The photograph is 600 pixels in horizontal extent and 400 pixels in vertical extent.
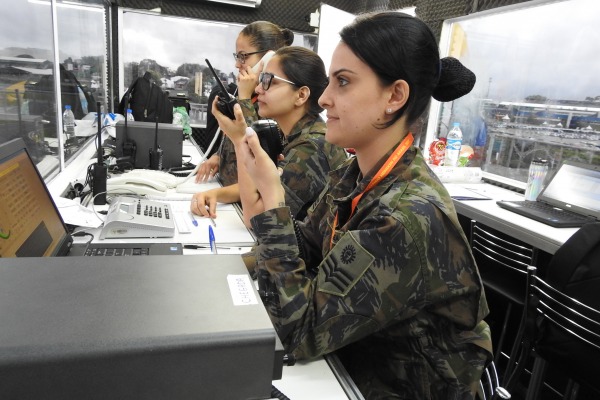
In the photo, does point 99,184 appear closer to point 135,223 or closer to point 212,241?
point 135,223

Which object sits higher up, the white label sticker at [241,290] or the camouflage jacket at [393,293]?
the white label sticker at [241,290]

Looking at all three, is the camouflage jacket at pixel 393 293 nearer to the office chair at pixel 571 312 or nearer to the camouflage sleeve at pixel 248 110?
the office chair at pixel 571 312

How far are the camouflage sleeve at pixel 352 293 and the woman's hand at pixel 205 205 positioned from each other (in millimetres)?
903

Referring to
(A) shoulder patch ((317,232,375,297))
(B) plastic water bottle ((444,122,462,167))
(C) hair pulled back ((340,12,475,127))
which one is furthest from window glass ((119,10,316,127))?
(A) shoulder patch ((317,232,375,297))

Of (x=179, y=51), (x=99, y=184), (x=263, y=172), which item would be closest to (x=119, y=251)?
(x=263, y=172)

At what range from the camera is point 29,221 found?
965 mm

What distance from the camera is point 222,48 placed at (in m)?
4.92

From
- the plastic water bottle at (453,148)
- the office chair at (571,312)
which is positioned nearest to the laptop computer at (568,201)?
the office chair at (571,312)

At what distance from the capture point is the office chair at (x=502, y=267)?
201cm

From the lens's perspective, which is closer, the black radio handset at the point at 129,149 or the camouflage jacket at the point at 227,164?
the camouflage jacket at the point at 227,164

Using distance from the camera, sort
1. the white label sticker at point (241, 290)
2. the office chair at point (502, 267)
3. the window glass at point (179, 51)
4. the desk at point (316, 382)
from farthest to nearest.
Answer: the window glass at point (179, 51)
the office chair at point (502, 267)
the desk at point (316, 382)
the white label sticker at point (241, 290)

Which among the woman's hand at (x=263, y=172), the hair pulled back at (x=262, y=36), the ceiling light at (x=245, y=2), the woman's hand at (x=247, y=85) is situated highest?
the ceiling light at (x=245, y=2)

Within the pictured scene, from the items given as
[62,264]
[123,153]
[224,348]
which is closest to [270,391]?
[224,348]

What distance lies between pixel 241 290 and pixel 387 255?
385 mm
